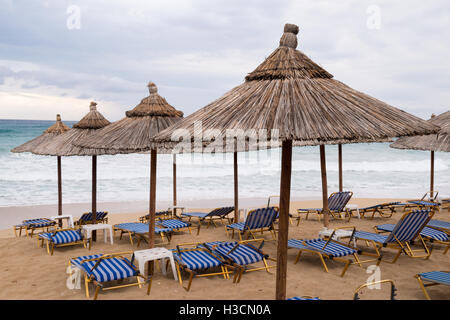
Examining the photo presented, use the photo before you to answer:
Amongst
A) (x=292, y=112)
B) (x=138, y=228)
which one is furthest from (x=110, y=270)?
(x=292, y=112)

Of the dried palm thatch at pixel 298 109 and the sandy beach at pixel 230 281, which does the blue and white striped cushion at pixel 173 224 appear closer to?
the sandy beach at pixel 230 281

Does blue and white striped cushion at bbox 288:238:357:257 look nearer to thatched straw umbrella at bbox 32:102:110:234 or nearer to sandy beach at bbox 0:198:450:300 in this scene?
sandy beach at bbox 0:198:450:300

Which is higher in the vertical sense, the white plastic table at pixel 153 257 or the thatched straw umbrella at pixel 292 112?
the thatched straw umbrella at pixel 292 112

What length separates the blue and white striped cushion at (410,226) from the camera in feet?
17.8

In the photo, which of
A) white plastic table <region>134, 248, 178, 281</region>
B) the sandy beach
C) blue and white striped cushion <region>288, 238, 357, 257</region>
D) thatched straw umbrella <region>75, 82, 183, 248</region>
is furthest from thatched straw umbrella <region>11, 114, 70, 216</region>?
blue and white striped cushion <region>288, 238, 357, 257</region>

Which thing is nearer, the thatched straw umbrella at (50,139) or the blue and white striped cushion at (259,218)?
the blue and white striped cushion at (259,218)

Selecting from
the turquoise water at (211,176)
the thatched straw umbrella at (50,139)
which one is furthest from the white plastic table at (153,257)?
the turquoise water at (211,176)

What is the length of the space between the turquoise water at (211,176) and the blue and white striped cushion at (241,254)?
13416 mm

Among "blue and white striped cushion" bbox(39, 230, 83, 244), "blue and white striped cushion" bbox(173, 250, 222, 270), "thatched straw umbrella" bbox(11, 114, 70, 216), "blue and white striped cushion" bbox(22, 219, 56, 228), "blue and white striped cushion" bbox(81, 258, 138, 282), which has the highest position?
"thatched straw umbrella" bbox(11, 114, 70, 216)

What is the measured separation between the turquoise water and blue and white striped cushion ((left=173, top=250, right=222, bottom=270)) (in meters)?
13.4

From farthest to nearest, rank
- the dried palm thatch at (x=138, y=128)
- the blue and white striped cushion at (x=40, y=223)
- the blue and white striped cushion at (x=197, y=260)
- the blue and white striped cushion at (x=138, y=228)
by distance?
the blue and white striped cushion at (x=40, y=223) → the blue and white striped cushion at (x=138, y=228) → the dried palm thatch at (x=138, y=128) → the blue and white striped cushion at (x=197, y=260)

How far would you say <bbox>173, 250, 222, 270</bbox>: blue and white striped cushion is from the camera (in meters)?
4.65

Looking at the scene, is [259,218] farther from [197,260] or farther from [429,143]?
[429,143]

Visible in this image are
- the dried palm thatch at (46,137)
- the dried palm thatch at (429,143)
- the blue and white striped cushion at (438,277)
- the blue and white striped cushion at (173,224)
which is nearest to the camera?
the blue and white striped cushion at (438,277)
